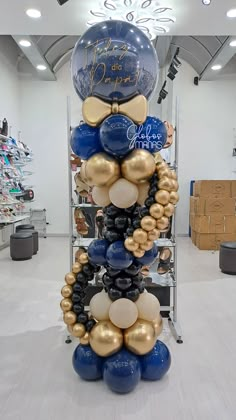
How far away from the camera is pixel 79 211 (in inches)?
111

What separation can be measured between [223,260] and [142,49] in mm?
3381

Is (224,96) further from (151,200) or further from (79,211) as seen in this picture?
(151,200)

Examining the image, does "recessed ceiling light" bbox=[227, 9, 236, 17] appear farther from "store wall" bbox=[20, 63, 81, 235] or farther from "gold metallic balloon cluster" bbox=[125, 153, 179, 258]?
"store wall" bbox=[20, 63, 81, 235]

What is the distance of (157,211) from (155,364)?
97cm

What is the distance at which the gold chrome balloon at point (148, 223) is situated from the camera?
177 cm

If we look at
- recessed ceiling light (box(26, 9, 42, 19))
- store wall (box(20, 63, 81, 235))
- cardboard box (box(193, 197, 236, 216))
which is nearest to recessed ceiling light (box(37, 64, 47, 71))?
store wall (box(20, 63, 81, 235))

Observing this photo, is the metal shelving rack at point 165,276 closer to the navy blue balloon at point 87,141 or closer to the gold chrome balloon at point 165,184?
the navy blue balloon at point 87,141

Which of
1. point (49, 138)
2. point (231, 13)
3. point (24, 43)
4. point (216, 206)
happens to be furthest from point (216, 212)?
point (24, 43)

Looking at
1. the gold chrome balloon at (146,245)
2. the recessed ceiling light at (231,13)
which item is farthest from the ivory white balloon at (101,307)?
the recessed ceiling light at (231,13)

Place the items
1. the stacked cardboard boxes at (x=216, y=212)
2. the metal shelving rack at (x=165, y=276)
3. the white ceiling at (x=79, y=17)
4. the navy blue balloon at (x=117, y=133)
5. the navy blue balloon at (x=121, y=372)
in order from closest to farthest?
1. the navy blue balloon at (x=117, y=133)
2. the navy blue balloon at (x=121, y=372)
3. the metal shelving rack at (x=165, y=276)
4. the white ceiling at (x=79, y=17)
5. the stacked cardboard boxes at (x=216, y=212)

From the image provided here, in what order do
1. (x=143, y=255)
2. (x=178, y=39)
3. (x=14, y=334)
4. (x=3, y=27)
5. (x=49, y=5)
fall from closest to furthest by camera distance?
1. (x=143, y=255)
2. (x=14, y=334)
3. (x=49, y=5)
4. (x=3, y=27)
5. (x=178, y=39)

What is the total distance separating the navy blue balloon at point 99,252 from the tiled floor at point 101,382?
0.78 meters

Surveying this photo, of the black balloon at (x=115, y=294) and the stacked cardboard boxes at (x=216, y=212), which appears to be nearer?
the black balloon at (x=115, y=294)

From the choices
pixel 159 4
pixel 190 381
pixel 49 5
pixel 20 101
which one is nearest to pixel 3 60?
pixel 20 101
